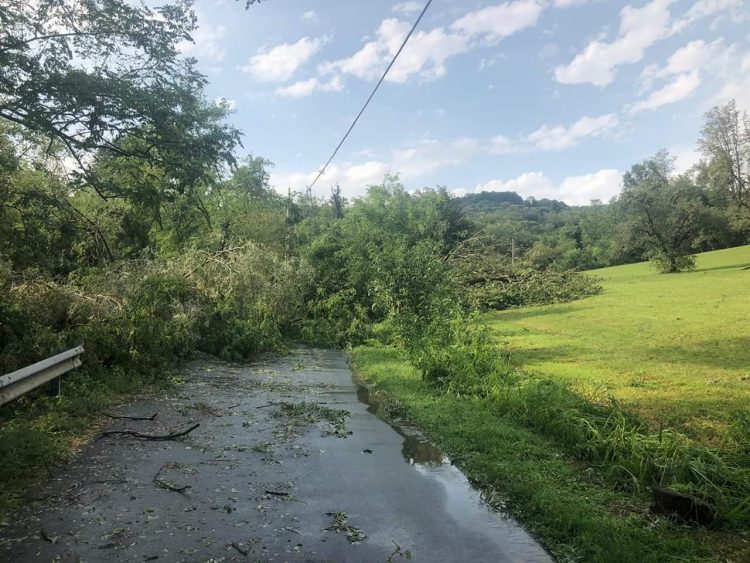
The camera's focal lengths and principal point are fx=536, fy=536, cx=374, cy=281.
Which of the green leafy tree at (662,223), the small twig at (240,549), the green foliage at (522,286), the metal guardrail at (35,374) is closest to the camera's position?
the small twig at (240,549)

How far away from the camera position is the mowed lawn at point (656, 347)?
8.99 metres

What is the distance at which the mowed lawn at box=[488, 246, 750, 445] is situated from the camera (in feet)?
29.5

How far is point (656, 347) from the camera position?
14.8 m

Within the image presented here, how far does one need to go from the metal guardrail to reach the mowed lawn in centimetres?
817

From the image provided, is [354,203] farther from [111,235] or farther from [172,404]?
[172,404]

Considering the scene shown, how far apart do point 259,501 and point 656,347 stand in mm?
13376

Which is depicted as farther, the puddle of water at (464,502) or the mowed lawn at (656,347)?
the mowed lawn at (656,347)

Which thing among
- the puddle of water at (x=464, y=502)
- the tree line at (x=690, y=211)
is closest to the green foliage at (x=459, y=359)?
the puddle of water at (x=464, y=502)

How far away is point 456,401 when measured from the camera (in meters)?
9.52

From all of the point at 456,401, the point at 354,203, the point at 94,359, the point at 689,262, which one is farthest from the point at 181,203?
the point at 689,262

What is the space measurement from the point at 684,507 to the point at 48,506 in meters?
5.36

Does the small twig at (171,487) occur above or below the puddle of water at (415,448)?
above

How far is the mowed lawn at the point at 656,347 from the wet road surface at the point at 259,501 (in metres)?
4.17

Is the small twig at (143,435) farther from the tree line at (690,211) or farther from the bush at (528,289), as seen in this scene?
the tree line at (690,211)
